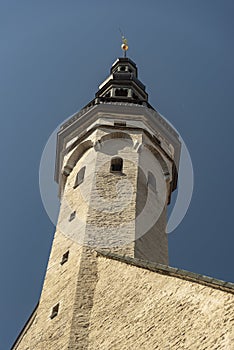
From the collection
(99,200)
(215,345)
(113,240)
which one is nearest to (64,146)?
(99,200)

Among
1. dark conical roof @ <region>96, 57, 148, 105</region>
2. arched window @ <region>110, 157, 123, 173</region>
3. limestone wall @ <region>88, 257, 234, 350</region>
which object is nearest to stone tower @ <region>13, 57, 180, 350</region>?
arched window @ <region>110, 157, 123, 173</region>

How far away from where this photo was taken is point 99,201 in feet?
55.0

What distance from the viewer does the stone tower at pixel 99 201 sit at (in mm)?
13266

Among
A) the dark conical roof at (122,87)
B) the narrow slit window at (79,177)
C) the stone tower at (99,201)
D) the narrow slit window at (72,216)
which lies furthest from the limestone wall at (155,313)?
the dark conical roof at (122,87)

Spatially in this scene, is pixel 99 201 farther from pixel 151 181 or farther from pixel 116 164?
pixel 151 181

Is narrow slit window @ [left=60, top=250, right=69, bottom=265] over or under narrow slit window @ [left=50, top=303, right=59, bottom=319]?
over

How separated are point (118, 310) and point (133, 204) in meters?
5.20

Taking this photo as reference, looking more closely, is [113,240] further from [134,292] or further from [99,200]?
[134,292]

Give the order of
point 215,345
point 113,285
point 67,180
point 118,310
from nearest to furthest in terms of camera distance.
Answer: point 215,345
point 118,310
point 113,285
point 67,180

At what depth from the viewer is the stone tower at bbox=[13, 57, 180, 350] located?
522 inches

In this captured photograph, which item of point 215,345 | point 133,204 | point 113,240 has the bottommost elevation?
point 215,345

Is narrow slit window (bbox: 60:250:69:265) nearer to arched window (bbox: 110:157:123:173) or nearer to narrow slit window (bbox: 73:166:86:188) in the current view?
narrow slit window (bbox: 73:166:86:188)

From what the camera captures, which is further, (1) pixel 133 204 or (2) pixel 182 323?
(1) pixel 133 204

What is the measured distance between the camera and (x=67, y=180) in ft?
64.5
